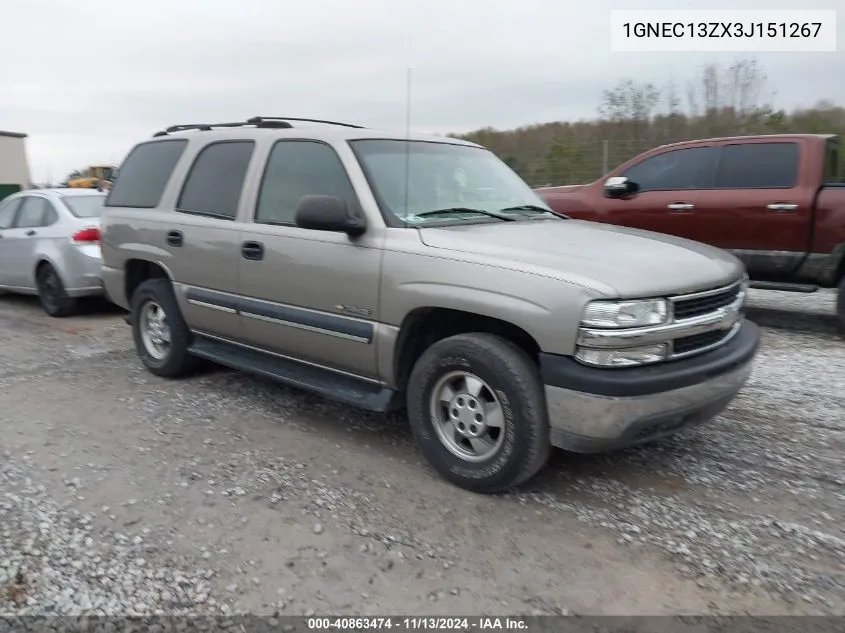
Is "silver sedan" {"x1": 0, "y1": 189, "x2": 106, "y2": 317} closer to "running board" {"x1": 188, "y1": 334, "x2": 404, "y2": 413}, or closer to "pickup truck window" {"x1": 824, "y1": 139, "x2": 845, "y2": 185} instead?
"running board" {"x1": 188, "y1": 334, "x2": 404, "y2": 413}

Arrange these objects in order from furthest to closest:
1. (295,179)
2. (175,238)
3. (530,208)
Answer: (175,238) → (530,208) → (295,179)

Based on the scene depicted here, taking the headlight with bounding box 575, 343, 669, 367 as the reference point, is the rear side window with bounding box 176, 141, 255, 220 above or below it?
above

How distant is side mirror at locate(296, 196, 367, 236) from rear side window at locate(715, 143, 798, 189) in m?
4.97

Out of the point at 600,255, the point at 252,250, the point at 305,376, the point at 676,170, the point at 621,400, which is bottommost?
the point at 305,376

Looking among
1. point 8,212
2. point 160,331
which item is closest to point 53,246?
point 8,212

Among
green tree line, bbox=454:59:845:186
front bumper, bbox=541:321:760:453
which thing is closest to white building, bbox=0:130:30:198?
green tree line, bbox=454:59:845:186

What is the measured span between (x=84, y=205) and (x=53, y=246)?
2.08 ft

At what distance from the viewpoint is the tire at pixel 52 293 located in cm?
824

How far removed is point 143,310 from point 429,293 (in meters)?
3.13

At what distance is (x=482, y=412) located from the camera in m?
3.51

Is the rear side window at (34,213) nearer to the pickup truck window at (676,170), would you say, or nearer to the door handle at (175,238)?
the door handle at (175,238)

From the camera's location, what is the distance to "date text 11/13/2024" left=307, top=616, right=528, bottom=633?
259cm

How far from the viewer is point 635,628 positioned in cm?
255

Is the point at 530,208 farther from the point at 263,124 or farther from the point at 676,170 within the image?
the point at 676,170
